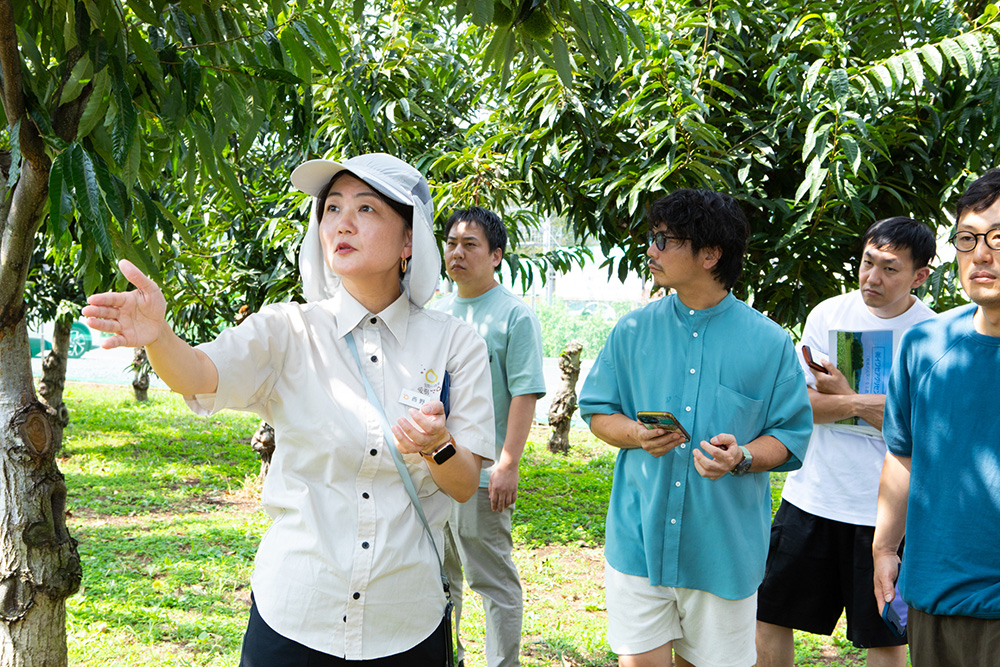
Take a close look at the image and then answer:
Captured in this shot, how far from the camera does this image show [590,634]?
12.4 feet

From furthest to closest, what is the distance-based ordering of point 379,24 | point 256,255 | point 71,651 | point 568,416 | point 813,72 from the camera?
1. point 568,416
2. point 256,255
3. point 379,24
4. point 71,651
5. point 813,72

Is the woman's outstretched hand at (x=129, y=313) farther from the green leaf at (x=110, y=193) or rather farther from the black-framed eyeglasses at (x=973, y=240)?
the black-framed eyeglasses at (x=973, y=240)

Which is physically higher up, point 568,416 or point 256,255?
point 256,255

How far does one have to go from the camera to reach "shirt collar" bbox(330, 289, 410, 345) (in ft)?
5.55

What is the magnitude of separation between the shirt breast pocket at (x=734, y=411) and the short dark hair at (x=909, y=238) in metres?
0.86

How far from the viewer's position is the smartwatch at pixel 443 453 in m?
1.51

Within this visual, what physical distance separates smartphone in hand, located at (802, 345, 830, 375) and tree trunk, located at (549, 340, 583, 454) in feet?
21.3

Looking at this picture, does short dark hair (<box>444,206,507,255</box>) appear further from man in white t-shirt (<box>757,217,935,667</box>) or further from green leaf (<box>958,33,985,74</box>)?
green leaf (<box>958,33,985,74</box>)

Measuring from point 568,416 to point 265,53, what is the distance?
747 cm

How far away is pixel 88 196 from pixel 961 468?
1.76m

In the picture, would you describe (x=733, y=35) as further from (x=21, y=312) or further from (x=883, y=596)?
(x=21, y=312)

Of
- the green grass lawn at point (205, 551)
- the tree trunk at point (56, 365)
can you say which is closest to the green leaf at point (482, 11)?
the green grass lawn at point (205, 551)

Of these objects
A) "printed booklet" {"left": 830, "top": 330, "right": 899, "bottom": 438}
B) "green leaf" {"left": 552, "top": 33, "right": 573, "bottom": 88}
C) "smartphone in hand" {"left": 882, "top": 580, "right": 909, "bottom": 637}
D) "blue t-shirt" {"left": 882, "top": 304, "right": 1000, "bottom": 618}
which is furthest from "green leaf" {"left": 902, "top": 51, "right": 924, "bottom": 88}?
"smartphone in hand" {"left": 882, "top": 580, "right": 909, "bottom": 637}

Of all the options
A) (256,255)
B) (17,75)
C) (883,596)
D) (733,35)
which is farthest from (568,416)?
(17,75)
